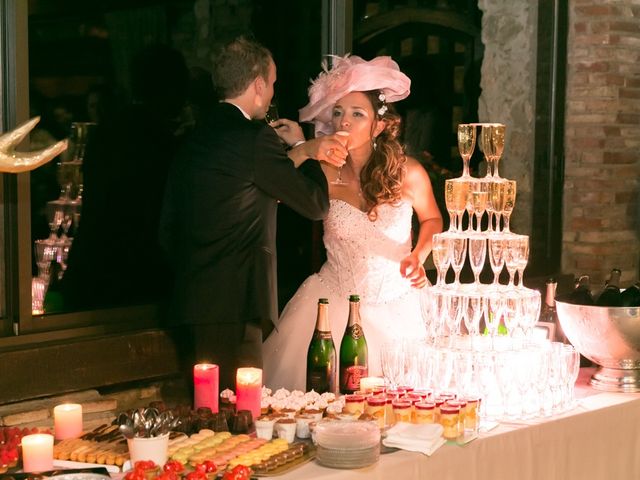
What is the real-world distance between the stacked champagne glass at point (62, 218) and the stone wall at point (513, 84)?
242 cm

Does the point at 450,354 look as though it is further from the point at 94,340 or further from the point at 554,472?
the point at 94,340

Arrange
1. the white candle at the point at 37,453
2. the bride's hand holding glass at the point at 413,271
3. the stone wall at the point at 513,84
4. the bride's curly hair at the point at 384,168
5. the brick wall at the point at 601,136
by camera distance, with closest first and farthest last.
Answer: the white candle at the point at 37,453 → the bride's hand holding glass at the point at 413,271 → the bride's curly hair at the point at 384,168 → the brick wall at the point at 601,136 → the stone wall at the point at 513,84

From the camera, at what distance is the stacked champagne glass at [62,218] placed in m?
3.72

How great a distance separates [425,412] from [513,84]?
3.23 m

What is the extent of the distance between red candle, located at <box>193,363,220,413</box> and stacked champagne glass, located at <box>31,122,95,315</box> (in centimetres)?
108

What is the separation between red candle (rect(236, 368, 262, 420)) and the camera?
2.76 meters

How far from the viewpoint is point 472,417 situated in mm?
2752

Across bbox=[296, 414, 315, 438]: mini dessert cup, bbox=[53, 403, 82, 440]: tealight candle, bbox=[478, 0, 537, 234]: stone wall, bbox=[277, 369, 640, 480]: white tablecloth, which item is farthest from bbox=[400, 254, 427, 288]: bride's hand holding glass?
bbox=[478, 0, 537, 234]: stone wall

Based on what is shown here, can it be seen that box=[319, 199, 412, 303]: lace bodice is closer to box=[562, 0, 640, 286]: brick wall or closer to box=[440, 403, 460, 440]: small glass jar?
box=[440, 403, 460, 440]: small glass jar

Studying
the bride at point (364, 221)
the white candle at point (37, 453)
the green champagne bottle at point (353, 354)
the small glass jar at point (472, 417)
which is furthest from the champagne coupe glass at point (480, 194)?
the white candle at point (37, 453)

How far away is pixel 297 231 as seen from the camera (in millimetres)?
4562

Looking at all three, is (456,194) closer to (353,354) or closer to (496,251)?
(496,251)

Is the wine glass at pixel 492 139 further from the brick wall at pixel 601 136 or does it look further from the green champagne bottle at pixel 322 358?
the brick wall at pixel 601 136

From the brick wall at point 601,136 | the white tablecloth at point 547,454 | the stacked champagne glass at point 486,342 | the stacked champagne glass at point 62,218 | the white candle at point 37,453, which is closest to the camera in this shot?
the white candle at point 37,453
